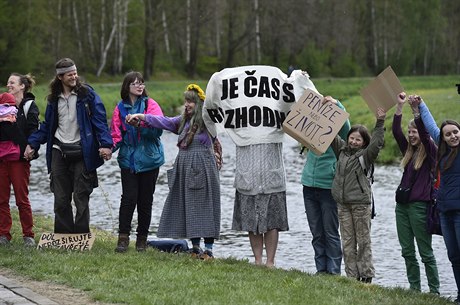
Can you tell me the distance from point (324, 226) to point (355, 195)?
0.66 meters

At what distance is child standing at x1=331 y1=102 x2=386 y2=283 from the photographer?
10219mm

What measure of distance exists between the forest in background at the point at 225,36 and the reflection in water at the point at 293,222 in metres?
33.0

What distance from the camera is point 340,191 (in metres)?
10.2

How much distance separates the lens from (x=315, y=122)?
10188 millimetres

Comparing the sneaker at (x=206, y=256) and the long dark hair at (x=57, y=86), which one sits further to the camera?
the long dark hair at (x=57, y=86)

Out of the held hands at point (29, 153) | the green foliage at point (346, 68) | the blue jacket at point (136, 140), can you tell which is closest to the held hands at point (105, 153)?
the blue jacket at point (136, 140)

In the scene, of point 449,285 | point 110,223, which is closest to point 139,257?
point 449,285

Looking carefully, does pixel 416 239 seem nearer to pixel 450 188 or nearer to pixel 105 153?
pixel 450 188

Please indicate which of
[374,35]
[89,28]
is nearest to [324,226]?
[89,28]

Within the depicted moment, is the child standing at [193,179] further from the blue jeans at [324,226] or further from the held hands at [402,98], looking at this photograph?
the held hands at [402,98]

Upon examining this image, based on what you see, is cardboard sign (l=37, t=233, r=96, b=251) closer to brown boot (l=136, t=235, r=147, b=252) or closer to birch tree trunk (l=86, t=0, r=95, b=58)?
brown boot (l=136, t=235, r=147, b=252)

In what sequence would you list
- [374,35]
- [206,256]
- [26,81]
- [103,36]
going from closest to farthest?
[206,256]
[26,81]
[103,36]
[374,35]

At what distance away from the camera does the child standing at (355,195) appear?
1022 cm

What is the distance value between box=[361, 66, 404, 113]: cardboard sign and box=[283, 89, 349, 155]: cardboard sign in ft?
Result: 1.03
